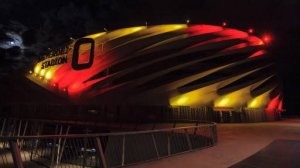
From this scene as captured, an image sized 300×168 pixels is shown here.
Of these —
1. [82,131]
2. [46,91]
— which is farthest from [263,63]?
[46,91]

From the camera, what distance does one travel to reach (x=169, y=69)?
3550 cm

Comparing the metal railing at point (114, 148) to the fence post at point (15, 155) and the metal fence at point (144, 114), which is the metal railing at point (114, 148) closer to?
the fence post at point (15, 155)

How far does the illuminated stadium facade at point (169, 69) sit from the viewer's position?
117 feet

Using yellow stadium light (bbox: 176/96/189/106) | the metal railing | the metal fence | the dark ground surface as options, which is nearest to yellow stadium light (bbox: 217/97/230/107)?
A: the metal fence

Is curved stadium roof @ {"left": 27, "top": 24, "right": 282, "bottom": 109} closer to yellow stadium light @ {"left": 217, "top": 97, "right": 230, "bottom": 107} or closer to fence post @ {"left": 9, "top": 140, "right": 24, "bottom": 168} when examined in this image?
Answer: yellow stadium light @ {"left": 217, "top": 97, "right": 230, "bottom": 107}

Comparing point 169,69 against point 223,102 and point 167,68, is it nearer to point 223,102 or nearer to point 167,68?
point 167,68

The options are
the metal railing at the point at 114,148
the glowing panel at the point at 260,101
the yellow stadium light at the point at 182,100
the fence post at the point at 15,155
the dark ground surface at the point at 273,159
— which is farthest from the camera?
the glowing panel at the point at 260,101

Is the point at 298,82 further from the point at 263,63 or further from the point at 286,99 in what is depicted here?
the point at 263,63

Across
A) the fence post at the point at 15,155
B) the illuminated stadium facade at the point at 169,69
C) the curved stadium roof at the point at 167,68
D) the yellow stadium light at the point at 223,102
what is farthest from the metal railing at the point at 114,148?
the yellow stadium light at the point at 223,102

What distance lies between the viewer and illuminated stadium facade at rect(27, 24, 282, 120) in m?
35.8

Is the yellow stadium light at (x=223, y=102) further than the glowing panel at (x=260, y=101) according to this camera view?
No

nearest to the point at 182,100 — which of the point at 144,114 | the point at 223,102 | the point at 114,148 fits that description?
the point at 144,114

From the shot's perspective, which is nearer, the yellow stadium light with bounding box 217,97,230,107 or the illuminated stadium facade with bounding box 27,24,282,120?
the illuminated stadium facade with bounding box 27,24,282,120

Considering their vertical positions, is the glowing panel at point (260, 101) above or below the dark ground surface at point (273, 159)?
above
